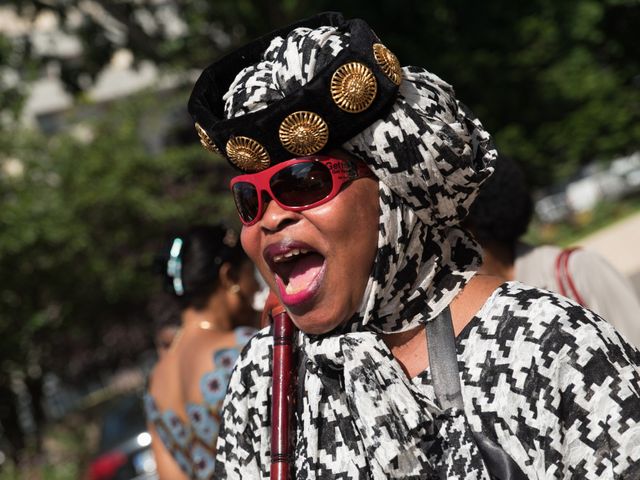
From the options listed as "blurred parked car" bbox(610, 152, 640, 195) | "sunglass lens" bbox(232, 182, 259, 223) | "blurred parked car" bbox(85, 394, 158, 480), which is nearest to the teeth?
"sunglass lens" bbox(232, 182, 259, 223)

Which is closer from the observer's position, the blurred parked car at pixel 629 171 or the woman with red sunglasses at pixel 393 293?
the woman with red sunglasses at pixel 393 293

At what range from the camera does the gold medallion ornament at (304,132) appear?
5.47 feet

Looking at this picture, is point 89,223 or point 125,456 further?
point 89,223

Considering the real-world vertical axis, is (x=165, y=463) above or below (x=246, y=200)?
below

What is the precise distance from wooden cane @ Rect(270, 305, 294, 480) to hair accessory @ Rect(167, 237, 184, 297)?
1.64 metres

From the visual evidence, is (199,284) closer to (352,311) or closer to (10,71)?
(352,311)

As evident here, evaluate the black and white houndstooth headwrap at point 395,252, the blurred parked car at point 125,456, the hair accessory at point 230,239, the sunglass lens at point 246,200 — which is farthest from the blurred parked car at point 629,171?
the sunglass lens at point 246,200

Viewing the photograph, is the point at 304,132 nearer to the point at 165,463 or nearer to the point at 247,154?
the point at 247,154

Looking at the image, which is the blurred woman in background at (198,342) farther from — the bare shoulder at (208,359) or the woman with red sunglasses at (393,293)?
the woman with red sunglasses at (393,293)

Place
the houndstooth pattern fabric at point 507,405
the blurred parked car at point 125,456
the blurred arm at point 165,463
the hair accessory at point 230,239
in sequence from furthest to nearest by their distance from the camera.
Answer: the blurred parked car at point 125,456, the hair accessory at point 230,239, the blurred arm at point 165,463, the houndstooth pattern fabric at point 507,405

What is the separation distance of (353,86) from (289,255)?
37 centimetres

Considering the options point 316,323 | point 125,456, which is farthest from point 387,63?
point 125,456

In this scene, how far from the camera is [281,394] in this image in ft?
6.20

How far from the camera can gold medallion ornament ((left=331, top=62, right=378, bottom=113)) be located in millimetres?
1635
